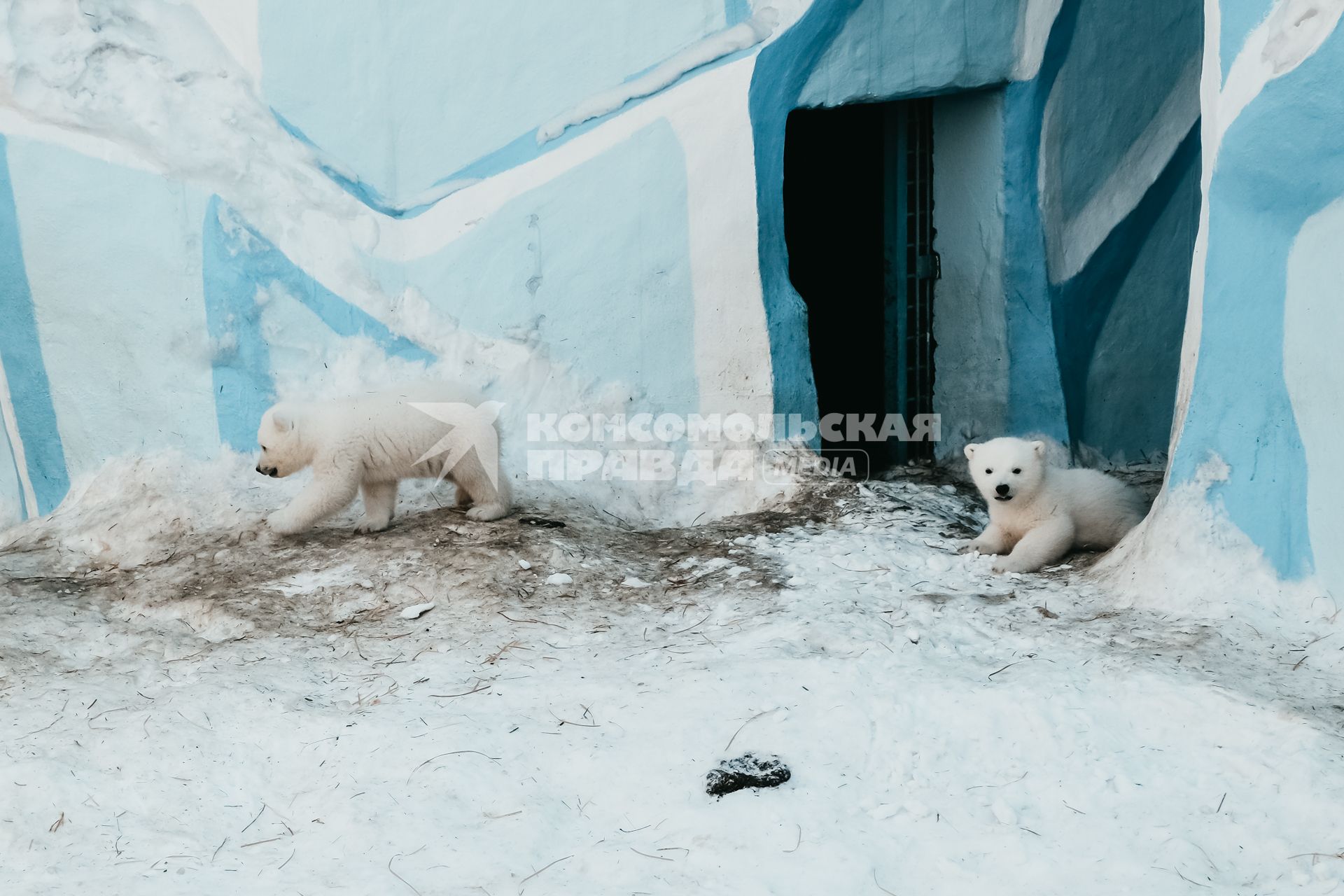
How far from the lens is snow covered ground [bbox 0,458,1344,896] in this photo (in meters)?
3.52

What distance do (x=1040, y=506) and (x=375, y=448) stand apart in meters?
3.11

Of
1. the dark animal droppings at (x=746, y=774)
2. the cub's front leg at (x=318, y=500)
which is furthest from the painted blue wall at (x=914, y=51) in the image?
the dark animal droppings at (x=746, y=774)

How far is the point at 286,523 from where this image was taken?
19.9ft

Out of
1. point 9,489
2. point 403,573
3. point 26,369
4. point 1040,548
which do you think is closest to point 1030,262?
point 1040,548

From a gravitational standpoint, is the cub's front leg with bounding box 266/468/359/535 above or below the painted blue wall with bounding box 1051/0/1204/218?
below

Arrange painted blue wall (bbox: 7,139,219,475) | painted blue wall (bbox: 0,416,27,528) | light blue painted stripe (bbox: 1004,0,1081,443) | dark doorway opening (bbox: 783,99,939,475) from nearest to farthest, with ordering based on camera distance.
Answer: painted blue wall (bbox: 7,139,219,475) < painted blue wall (bbox: 0,416,27,528) < light blue painted stripe (bbox: 1004,0,1081,443) < dark doorway opening (bbox: 783,99,939,475)

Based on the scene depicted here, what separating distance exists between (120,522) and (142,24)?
266 centimetres

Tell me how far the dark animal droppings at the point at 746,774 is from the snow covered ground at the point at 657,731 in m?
0.04

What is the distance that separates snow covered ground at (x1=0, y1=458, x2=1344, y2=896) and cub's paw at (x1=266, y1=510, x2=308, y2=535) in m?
0.31

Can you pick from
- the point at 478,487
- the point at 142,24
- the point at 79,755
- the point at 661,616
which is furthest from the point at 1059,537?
the point at 142,24

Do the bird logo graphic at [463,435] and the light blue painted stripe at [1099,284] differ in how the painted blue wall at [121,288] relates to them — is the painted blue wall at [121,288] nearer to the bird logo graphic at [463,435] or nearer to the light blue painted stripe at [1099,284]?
the bird logo graphic at [463,435]

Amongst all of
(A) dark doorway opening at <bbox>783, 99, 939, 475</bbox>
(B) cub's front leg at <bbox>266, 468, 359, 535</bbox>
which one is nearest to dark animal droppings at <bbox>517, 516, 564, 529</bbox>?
(B) cub's front leg at <bbox>266, 468, 359, 535</bbox>

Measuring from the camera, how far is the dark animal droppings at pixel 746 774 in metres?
3.85

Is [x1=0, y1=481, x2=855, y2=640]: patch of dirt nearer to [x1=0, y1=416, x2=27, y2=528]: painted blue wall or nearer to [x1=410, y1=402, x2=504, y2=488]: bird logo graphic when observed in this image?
[x1=410, y1=402, x2=504, y2=488]: bird logo graphic
